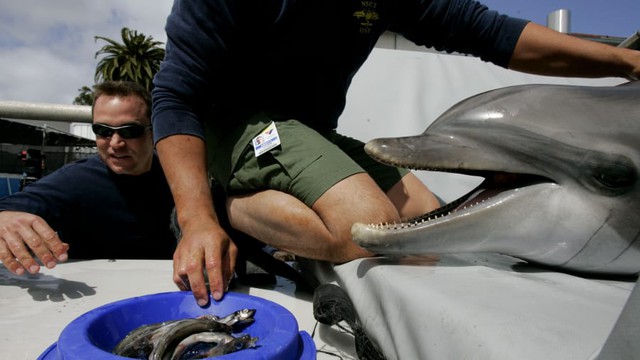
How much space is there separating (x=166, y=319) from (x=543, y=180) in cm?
116

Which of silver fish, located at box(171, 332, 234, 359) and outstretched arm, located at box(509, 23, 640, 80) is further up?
outstretched arm, located at box(509, 23, 640, 80)

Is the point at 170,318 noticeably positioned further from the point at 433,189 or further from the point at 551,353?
the point at 433,189

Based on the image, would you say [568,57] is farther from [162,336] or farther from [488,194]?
[162,336]

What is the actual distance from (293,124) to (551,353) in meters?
1.35

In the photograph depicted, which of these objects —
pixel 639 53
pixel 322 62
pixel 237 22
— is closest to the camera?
pixel 237 22

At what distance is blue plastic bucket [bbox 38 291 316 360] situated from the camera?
0.93m

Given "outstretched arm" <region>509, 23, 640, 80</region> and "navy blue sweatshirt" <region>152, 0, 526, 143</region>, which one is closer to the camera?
"navy blue sweatshirt" <region>152, 0, 526, 143</region>

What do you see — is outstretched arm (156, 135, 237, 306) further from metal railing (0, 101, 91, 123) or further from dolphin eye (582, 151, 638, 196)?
metal railing (0, 101, 91, 123)

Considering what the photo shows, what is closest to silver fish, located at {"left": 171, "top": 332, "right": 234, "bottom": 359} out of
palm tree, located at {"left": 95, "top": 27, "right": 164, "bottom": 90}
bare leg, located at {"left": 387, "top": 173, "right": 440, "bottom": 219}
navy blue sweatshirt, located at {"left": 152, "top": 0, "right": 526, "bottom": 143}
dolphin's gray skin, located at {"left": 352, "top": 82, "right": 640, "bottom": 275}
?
dolphin's gray skin, located at {"left": 352, "top": 82, "right": 640, "bottom": 275}

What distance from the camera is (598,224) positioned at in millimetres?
1258

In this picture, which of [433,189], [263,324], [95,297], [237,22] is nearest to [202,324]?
[263,324]

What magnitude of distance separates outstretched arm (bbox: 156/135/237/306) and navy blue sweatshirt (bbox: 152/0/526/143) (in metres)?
0.08

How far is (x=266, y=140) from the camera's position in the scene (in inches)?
72.1

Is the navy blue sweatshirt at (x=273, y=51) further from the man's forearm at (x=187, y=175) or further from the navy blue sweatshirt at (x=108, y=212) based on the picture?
the navy blue sweatshirt at (x=108, y=212)
